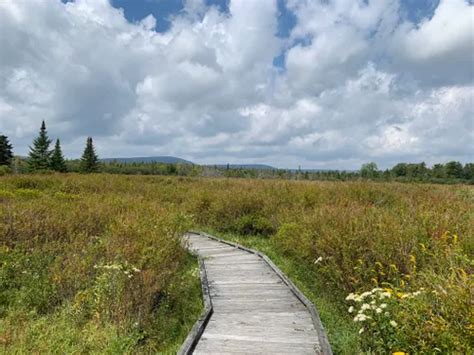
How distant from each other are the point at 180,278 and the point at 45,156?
48476 millimetres

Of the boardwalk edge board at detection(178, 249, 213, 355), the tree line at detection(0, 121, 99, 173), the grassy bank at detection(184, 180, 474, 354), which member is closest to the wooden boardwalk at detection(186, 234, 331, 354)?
the boardwalk edge board at detection(178, 249, 213, 355)

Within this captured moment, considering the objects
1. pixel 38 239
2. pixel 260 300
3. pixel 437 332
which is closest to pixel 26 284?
pixel 38 239

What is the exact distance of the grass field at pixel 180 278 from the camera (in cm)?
307

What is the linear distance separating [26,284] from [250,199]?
24.7 ft

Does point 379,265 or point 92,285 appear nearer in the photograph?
point 379,265

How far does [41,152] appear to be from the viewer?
45.9 metres

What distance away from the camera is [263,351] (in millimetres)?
3400

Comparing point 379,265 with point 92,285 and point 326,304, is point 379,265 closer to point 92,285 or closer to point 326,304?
point 326,304

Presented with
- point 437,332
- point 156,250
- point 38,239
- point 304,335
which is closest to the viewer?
point 437,332

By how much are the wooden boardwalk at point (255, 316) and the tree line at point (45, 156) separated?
4625cm

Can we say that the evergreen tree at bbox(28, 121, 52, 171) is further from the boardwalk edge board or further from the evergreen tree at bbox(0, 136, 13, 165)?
the boardwalk edge board

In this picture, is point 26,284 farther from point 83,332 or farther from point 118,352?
point 118,352

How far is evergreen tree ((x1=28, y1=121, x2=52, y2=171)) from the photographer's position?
4531cm

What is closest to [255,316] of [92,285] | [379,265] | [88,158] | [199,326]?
[199,326]
